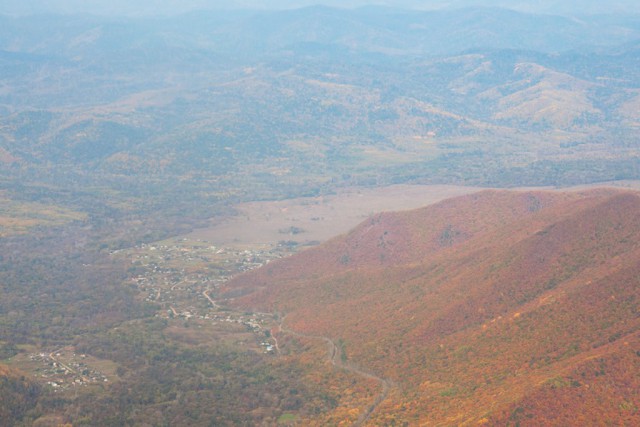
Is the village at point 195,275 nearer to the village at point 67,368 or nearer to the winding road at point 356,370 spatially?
the winding road at point 356,370

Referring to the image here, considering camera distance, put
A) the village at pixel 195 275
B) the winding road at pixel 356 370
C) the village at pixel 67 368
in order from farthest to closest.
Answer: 1. the village at pixel 195 275
2. the village at pixel 67 368
3. the winding road at pixel 356 370

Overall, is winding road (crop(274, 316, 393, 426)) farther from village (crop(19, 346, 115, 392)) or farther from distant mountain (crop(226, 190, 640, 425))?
village (crop(19, 346, 115, 392))

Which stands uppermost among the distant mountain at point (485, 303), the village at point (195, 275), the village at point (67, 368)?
the distant mountain at point (485, 303)

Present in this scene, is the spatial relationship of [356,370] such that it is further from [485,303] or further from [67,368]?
A: [67,368]

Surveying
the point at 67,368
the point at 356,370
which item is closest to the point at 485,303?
the point at 356,370

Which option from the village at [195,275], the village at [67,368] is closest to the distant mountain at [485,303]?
the village at [195,275]

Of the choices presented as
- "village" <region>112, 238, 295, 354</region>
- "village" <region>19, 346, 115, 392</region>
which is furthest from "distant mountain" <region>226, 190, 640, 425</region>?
"village" <region>19, 346, 115, 392</region>

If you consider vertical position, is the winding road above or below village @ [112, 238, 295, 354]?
above

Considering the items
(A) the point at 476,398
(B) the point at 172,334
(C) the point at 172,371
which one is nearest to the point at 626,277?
(A) the point at 476,398
